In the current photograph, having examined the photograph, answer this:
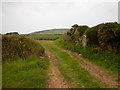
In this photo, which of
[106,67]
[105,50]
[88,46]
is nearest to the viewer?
[106,67]

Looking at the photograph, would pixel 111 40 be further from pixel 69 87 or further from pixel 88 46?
pixel 69 87

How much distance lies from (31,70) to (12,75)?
1526 mm

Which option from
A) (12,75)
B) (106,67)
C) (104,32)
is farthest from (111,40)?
(12,75)

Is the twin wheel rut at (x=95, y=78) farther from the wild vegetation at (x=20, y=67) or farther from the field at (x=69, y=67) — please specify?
the wild vegetation at (x=20, y=67)

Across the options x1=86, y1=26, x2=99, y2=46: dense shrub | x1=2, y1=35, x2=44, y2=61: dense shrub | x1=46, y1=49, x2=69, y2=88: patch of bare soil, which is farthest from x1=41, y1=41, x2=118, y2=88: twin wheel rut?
x1=86, y1=26, x2=99, y2=46: dense shrub

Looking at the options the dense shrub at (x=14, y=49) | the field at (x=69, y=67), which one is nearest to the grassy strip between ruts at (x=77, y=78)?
the field at (x=69, y=67)

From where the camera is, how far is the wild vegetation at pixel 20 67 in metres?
8.20

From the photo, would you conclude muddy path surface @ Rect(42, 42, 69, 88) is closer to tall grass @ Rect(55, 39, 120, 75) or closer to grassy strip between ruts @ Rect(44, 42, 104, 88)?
grassy strip between ruts @ Rect(44, 42, 104, 88)

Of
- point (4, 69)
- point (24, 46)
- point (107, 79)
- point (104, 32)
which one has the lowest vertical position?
point (107, 79)

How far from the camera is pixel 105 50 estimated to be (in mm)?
14969

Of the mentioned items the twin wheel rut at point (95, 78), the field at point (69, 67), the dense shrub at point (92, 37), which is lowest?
the twin wheel rut at point (95, 78)

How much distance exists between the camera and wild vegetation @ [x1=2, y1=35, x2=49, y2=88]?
26.9 ft

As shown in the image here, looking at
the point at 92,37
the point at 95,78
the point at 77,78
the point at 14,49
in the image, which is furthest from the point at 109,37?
the point at 14,49

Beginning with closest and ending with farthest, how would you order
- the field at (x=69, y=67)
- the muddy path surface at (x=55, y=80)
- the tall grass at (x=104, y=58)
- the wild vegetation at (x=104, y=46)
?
1. the muddy path surface at (x=55, y=80)
2. the field at (x=69, y=67)
3. the tall grass at (x=104, y=58)
4. the wild vegetation at (x=104, y=46)
